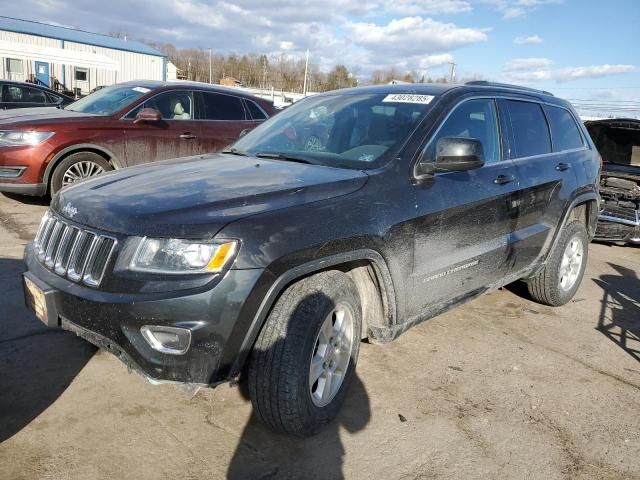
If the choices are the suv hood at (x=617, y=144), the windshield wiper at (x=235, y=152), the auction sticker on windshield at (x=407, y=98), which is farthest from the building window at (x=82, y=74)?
the auction sticker on windshield at (x=407, y=98)

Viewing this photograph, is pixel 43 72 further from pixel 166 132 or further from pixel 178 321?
pixel 178 321

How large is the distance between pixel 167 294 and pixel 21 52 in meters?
37.4

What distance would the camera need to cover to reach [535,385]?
11.1 feet

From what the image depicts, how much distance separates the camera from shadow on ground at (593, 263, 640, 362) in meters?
4.25

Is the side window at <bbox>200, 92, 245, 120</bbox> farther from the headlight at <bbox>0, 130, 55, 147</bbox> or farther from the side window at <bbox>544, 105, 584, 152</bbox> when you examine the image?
the side window at <bbox>544, 105, 584, 152</bbox>

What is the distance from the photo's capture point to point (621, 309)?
5.02 m

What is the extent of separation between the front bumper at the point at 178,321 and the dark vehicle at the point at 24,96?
1076 cm

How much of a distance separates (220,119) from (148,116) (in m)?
1.28

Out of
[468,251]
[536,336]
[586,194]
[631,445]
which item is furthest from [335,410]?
[586,194]

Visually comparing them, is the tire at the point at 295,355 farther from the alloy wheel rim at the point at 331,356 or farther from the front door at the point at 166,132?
the front door at the point at 166,132

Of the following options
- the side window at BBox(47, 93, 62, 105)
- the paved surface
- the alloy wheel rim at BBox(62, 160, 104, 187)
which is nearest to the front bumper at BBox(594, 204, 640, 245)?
the paved surface

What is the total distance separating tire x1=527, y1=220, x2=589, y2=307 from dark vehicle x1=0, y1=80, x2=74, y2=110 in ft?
34.8

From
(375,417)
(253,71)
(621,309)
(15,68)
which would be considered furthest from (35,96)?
(253,71)

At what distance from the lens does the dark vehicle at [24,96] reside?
38.1 ft
